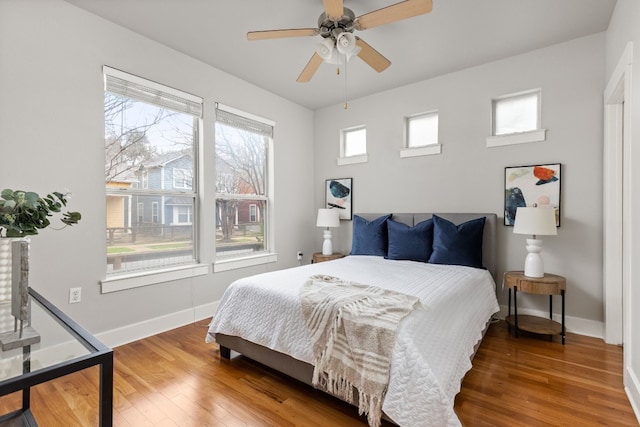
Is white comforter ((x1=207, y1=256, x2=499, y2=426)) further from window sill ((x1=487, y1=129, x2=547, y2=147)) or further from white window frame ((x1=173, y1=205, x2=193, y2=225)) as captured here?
window sill ((x1=487, y1=129, x2=547, y2=147))

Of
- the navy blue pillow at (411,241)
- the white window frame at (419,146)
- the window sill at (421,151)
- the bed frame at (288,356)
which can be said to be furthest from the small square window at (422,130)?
the navy blue pillow at (411,241)

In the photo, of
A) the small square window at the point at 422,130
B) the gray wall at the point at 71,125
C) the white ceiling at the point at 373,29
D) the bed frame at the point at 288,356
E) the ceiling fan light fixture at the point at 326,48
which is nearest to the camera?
the bed frame at the point at 288,356

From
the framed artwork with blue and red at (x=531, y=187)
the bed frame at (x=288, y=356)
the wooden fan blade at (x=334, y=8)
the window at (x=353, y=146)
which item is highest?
the wooden fan blade at (x=334, y=8)

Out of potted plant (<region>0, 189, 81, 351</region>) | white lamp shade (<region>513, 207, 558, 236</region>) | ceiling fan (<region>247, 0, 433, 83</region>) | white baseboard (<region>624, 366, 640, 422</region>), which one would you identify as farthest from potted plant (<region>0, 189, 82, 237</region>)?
white lamp shade (<region>513, 207, 558, 236</region>)

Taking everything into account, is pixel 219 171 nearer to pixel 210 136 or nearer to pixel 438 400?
pixel 210 136

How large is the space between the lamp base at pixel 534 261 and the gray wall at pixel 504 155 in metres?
0.32

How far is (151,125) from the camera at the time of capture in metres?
3.06

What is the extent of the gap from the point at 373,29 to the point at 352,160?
1.88m

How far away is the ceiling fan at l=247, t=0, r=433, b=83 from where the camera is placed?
6.50 ft

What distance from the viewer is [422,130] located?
393 cm

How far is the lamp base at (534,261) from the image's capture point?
111 inches

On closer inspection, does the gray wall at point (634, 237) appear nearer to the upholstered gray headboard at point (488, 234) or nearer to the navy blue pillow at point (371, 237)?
the upholstered gray headboard at point (488, 234)

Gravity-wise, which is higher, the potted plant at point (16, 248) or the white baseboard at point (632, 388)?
the potted plant at point (16, 248)

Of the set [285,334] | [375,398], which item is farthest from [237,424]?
[375,398]
